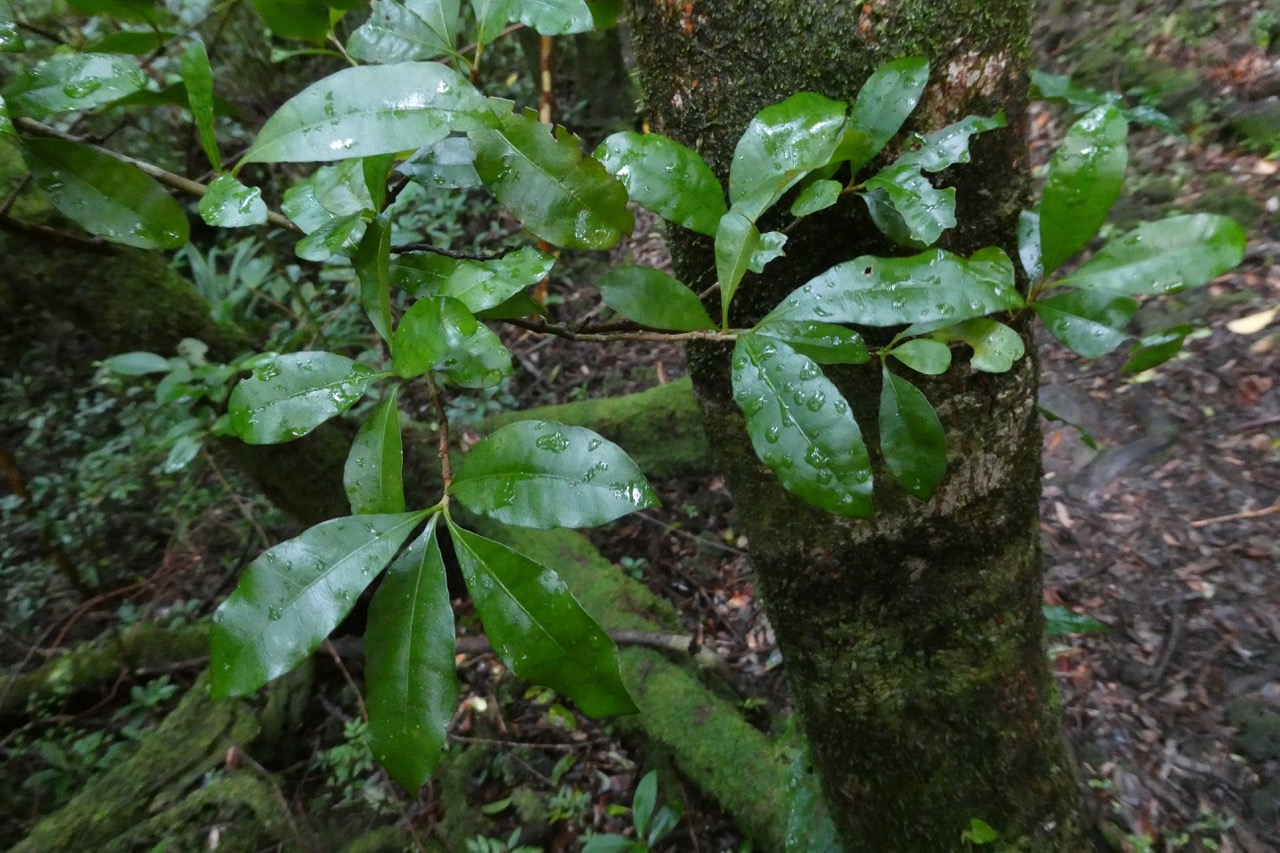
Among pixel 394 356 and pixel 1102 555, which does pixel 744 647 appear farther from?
pixel 394 356

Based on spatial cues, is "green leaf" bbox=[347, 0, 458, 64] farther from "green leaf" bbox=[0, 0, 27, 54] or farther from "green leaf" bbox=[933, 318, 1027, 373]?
"green leaf" bbox=[933, 318, 1027, 373]

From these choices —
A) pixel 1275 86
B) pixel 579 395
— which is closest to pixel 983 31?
pixel 579 395

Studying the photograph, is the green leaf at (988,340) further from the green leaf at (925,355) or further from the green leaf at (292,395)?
the green leaf at (292,395)

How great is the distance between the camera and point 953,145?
0.64 m

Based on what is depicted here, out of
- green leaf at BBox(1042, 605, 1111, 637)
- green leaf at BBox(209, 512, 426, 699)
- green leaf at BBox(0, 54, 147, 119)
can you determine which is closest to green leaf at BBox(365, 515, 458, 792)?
green leaf at BBox(209, 512, 426, 699)

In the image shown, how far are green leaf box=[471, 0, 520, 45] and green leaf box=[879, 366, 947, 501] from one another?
532 millimetres

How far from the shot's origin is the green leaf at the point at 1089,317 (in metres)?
0.68

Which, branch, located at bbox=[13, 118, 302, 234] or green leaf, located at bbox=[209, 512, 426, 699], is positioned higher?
branch, located at bbox=[13, 118, 302, 234]

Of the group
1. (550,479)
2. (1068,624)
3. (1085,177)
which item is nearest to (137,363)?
(550,479)

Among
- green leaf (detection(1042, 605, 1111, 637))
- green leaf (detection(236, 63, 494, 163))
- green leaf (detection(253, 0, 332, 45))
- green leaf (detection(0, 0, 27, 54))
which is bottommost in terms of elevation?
green leaf (detection(1042, 605, 1111, 637))

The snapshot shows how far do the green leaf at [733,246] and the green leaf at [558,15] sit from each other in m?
0.27

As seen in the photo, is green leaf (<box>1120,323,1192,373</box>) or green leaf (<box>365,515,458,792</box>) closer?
green leaf (<box>365,515,458,792</box>)

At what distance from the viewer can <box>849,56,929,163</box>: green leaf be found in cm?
63

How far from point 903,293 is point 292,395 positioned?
1.83 feet
